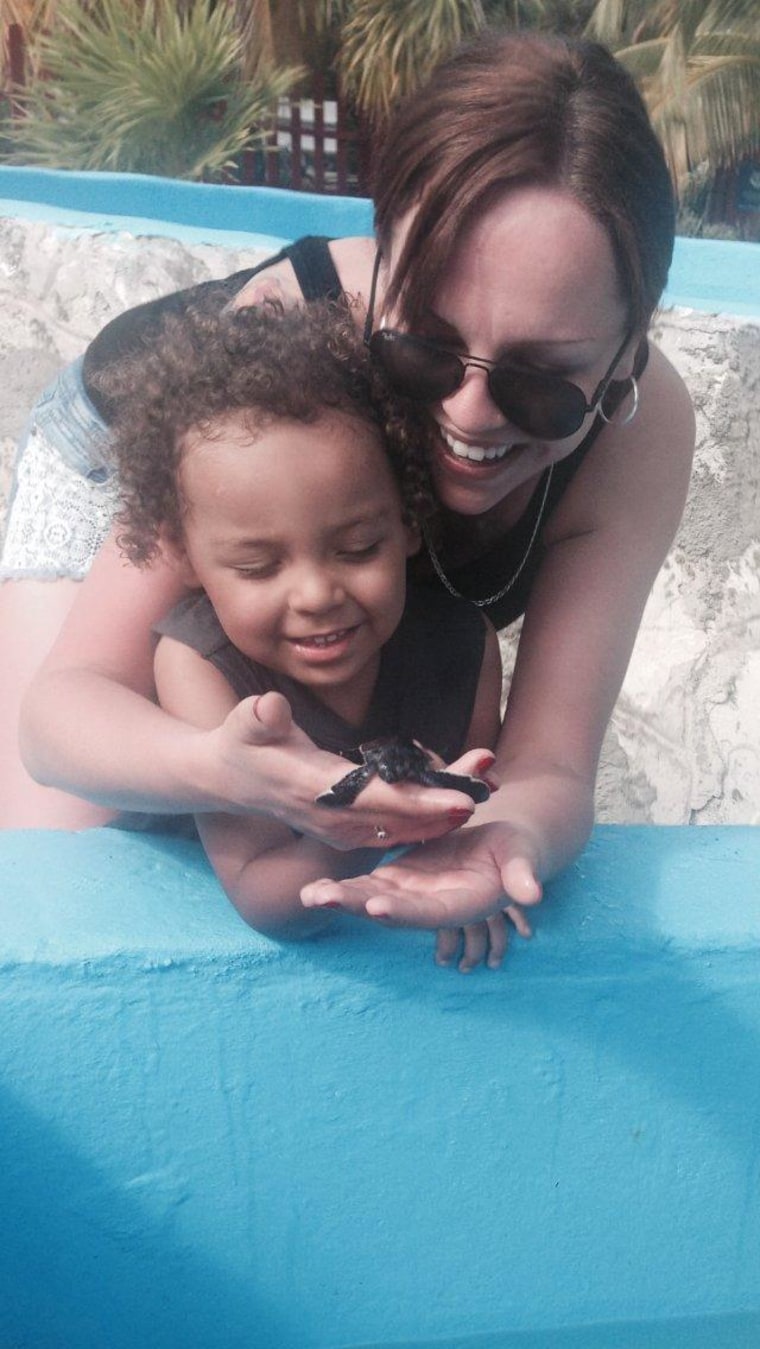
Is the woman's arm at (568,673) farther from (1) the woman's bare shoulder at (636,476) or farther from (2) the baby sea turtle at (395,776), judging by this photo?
(2) the baby sea turtle at (395,776)

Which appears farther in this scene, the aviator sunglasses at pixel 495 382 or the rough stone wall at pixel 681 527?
the rough stone wall at pixel 681 527

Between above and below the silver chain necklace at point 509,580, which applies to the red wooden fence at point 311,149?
below

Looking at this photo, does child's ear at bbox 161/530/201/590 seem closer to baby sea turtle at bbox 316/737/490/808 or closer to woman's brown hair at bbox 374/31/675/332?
woman's brown hair at bbox 374/31/675/332

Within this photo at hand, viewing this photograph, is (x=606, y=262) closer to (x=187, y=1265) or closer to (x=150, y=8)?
(x=187, y=1265)

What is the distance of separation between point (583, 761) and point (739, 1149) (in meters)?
0.58

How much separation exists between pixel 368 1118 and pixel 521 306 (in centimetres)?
108

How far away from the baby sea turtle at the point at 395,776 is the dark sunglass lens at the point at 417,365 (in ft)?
1.82

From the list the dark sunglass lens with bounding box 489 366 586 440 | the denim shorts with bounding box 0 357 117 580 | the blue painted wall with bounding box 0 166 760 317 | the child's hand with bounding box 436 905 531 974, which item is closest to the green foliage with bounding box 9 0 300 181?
the blue painted wall with bounding box 0 166 760 317

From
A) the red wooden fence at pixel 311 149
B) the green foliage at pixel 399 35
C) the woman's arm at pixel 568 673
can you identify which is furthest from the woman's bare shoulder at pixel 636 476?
the red wooden fence at pixel 311 149

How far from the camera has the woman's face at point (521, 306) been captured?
1.80m

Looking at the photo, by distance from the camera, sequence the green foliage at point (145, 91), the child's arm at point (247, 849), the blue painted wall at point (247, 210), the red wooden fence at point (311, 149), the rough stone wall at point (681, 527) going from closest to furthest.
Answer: the child's arm at point (247, 849)
the rough stone wall at point (681, 527)
the blue painted wall at point (247, 210)
the green foliage at point (145, 91)
the red wooden fence at point (311, 149)

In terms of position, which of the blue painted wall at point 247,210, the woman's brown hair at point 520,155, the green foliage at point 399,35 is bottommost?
the blue painted wall at point 247,210

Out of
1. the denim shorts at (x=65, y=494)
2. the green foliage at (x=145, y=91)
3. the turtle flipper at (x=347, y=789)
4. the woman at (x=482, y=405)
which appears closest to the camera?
the turtle flipper at (x=347, y=789)

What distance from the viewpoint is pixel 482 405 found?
1.86 m
